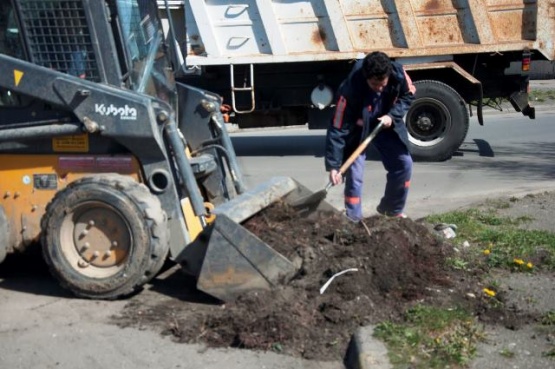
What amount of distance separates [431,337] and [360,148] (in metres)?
2.55

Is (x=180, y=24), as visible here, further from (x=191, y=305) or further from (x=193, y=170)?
(x=191, y=305)

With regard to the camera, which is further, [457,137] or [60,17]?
[457,137]

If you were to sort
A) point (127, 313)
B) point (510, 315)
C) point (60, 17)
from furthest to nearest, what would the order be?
point (60, 17) → point (127, 313) → point (510, 315)

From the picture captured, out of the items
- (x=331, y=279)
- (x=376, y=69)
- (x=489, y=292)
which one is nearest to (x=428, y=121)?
(x=376, y=69)

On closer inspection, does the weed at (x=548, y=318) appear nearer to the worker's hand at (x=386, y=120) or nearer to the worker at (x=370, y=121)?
the worker at (x=370, y=121)

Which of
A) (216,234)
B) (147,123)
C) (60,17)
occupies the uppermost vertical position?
(60,17)

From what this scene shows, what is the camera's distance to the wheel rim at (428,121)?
1275 centimetres

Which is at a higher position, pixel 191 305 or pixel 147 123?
pixel 147 123

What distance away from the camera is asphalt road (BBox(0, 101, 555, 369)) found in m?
5.06

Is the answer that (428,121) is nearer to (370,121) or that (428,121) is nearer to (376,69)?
(370,121)

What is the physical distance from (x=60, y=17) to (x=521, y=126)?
1265cm

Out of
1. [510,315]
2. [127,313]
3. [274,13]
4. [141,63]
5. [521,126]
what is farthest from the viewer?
[521,126]

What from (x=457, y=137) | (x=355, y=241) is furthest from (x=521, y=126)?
(x=355, y=241)

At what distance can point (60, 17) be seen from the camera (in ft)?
20.3
